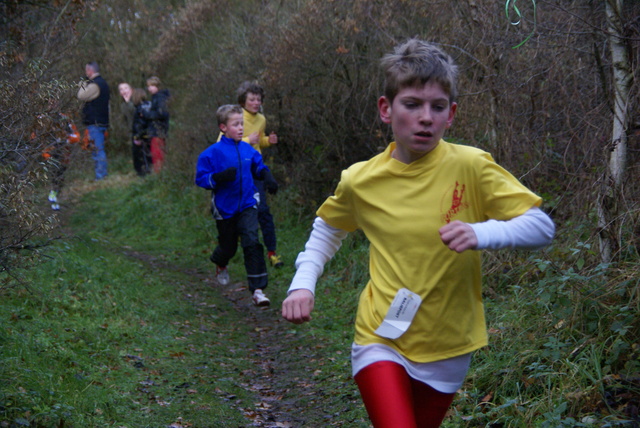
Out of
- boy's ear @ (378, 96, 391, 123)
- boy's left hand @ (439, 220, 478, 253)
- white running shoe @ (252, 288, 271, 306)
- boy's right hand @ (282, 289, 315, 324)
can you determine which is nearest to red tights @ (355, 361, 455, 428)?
boy's right hand @ (282, 289, 315, 324)

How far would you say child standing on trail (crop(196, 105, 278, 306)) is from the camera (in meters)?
8.78

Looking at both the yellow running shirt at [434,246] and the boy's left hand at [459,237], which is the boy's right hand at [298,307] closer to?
the yellow running shirt at [434,246]

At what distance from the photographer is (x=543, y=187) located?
7.41 m

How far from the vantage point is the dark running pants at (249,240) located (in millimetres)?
8781

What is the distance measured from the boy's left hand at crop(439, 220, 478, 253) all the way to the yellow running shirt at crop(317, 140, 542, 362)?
1.20 ft

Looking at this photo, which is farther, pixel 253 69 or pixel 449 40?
pixel 253 69

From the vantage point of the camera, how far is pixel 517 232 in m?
2.81

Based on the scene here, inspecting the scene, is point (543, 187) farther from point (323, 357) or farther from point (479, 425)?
point (479, 425)

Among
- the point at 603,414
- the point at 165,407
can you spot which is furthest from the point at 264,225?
the point at 603,414

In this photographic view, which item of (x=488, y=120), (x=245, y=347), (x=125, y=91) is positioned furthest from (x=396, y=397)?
(x=125, y=91)

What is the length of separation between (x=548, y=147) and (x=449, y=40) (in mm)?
1714

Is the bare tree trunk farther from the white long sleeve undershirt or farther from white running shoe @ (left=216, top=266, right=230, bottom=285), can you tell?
white running shoe @ (left=216, top=266, right=230, bottom=285)

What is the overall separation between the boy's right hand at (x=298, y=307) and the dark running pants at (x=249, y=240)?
556cm

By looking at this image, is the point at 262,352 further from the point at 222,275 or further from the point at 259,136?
the point at 259,136
